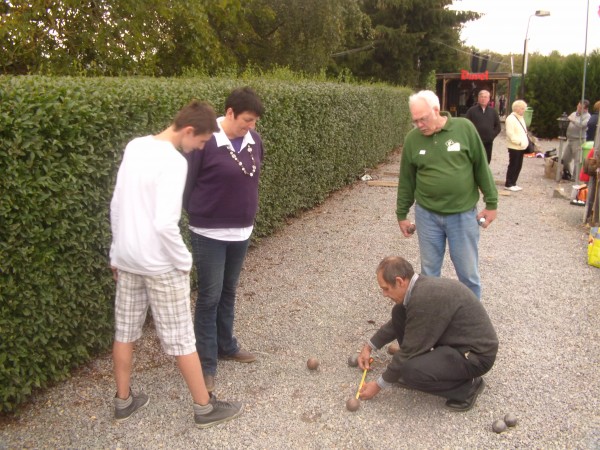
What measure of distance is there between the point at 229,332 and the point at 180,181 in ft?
5.15

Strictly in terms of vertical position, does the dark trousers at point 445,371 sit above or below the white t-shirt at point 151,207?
below

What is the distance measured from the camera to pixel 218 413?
3.34m

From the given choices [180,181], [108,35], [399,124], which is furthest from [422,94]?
[399,124]

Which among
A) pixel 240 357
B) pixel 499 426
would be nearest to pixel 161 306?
pixel 240 357

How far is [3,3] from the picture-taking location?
29.9 feet

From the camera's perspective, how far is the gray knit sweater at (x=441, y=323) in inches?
129

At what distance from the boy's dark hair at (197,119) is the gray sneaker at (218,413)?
166 centimetres

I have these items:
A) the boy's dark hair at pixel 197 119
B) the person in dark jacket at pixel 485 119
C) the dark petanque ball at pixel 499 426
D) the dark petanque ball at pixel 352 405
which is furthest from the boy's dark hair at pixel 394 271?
the person in dark jacket at pixel 485 119

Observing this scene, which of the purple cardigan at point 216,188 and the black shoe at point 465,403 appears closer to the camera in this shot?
the purple cardigan at point 216,188

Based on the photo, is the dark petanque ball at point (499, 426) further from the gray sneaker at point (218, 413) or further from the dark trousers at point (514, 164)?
the dark trousers at point (514, 164)

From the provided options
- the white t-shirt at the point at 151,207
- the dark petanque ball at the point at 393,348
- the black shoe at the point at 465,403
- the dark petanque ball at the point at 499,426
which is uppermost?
the white t-shirt at the point at 151,207

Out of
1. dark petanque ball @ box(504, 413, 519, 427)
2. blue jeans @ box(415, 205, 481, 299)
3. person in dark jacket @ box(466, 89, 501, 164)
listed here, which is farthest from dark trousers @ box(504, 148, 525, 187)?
dark petanque ball @ box(504, 413, 519, 427)

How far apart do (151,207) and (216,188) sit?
60 centimetres

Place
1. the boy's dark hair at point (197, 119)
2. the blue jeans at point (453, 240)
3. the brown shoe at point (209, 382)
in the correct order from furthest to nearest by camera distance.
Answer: the blue jeans at point (453, 240) → the brown shoe at point (209, 382) → the boy's dark hair at point (197, 119)
